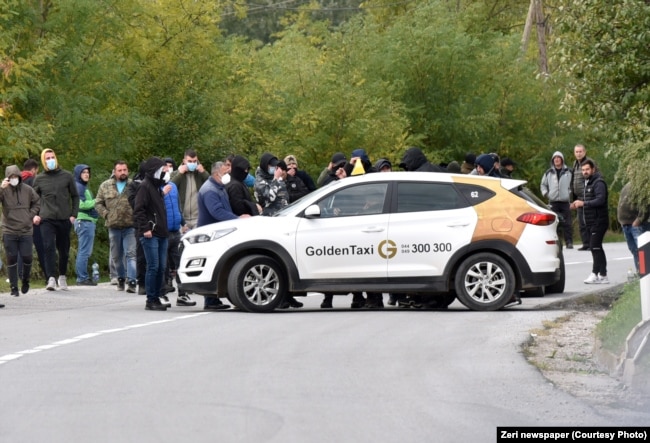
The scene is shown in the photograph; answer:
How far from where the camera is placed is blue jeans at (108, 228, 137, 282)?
76.6 ft

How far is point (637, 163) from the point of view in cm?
2047

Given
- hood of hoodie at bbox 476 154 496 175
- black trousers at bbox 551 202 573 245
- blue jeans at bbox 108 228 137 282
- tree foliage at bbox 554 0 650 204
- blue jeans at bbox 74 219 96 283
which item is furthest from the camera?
black trousers at bbox 551 202 573 245

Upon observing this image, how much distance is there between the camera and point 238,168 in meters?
20.5

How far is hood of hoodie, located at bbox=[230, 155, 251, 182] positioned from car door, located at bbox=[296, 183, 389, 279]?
217cm

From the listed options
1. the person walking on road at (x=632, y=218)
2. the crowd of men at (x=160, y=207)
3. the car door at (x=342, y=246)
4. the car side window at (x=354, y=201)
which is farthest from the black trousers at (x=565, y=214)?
the car door at (x=342, y=246)

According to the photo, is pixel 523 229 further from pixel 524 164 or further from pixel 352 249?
pixel 524 164

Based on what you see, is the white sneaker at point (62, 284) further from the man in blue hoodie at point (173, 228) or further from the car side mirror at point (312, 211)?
Result: the car side mirror at point (312, 211)

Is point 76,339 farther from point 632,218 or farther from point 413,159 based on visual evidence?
point 632,218

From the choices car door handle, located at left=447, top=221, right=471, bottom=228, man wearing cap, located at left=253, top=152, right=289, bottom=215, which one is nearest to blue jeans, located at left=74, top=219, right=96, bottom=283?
man wearing cap, located at left=253, top=152, right=289, bottom=215

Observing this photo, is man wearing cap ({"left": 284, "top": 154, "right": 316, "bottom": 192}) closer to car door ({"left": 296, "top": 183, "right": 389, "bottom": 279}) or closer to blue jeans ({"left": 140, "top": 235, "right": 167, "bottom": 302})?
blue jeans ({"left": 140, "top": 235, "right": 167, "bottom": 302})

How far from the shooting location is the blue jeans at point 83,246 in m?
24.6

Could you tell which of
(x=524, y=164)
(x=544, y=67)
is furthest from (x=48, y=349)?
(x=544, y=67)

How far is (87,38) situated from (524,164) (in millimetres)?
16205

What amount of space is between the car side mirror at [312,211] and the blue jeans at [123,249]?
17.8 feet
